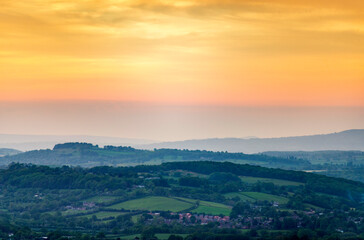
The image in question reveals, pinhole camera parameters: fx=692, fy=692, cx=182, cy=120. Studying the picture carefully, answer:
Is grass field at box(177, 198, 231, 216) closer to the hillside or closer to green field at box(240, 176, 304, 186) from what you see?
the hillside

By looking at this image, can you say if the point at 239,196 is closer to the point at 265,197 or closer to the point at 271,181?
the point at 265,197

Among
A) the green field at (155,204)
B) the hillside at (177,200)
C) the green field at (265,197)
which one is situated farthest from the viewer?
the green field at (265,197)

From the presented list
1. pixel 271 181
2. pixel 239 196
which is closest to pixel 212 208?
pixel 239 196

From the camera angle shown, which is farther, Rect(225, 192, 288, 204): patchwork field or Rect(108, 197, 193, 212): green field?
Rect(225, 192, 288, 204): patchwork field

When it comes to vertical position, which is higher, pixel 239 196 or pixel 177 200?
pixel 239 196

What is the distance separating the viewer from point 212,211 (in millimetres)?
122812

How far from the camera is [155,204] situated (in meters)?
130

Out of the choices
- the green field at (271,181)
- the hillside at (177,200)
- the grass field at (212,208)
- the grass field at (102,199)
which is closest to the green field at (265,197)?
the hillside at (177,200)

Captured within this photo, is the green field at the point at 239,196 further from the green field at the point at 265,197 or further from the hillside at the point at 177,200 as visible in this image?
the green field at the point at 265,197

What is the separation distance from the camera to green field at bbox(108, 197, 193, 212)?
126 metres

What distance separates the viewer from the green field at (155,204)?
125938 millimetres

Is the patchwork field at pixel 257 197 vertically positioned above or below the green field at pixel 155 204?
above

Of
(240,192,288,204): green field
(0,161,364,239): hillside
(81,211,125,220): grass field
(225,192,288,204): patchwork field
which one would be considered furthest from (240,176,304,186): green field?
(81,211,125,220): grass field

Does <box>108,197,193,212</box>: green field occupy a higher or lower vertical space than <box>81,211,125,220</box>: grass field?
higher
